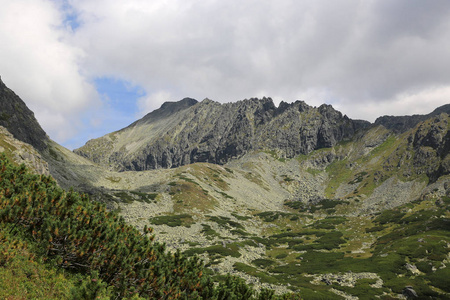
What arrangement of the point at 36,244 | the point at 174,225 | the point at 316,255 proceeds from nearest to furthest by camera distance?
the point at 36,244, the point at 316,255, the point at 174,225

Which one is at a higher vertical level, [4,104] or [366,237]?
[4,104]

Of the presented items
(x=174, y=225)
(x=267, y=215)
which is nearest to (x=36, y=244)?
(x=174, y=225)

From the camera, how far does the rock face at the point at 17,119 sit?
317ft

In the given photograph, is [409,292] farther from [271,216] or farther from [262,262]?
[271,216]

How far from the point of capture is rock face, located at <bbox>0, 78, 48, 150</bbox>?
3807 inches

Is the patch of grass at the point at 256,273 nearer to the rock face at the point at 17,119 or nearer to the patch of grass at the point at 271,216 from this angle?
the patch of grass at the point at 271,216

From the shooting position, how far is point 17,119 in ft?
336

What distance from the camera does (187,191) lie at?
96.0 meters

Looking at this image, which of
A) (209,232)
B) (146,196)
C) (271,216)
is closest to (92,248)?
(209,232)

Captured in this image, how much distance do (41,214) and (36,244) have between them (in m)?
1.37

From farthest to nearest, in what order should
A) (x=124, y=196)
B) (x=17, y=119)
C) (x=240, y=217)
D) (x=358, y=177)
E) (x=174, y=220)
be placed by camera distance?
(x=358, y=177), (x=17, y=119), (x=240, y=217), (x=124, y=196), (x=174, y=220)

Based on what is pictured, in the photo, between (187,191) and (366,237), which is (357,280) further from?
(187,191)

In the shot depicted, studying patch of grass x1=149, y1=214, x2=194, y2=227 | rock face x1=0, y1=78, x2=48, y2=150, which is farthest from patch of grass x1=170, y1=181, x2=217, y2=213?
rock face x1=0, y1=78, x2=48, y2=150

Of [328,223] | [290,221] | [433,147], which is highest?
[433,147]
